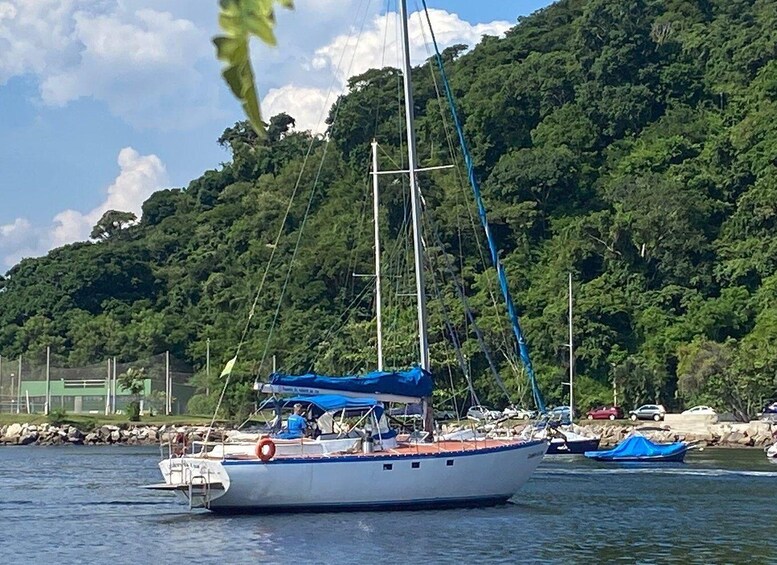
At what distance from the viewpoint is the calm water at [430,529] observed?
24194 mm

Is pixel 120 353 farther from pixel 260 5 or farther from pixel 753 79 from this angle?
Result: pixel 260 5

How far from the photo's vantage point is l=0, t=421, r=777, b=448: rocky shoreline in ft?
211

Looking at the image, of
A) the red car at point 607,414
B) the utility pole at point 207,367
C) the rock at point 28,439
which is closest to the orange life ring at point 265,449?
the red car at point 607,414

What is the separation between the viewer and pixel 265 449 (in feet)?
89.2

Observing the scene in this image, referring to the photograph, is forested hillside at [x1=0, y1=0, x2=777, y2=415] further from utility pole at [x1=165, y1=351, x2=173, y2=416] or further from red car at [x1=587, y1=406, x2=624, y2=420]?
utility pole at [x1=165, y1=351, x2=173, y2=416]

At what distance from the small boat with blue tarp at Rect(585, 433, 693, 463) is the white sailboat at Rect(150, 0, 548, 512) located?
21734 millimetres

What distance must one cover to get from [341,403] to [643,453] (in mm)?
24859

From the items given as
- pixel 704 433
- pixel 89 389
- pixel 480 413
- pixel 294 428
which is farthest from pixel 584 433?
pixel 89 389

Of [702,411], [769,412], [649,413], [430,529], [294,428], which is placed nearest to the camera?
[430,529]

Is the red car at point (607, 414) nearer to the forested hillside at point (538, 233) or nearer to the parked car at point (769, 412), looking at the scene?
the forested hillside at point (538, 233)

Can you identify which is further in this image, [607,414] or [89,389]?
[89,389]

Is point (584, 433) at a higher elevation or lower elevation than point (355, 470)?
higher

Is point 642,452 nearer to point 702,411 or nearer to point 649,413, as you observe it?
point 702,411

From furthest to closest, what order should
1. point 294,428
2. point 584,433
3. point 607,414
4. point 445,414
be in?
point 607,414 < point 445,414 < point 584,433 < point 294,428
